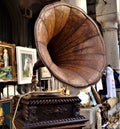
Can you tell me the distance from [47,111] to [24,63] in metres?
1.60

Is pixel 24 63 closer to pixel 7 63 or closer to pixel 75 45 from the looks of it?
pixel 7 63

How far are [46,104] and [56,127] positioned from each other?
0.57ft

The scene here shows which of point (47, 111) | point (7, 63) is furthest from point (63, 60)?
point (7, 63)

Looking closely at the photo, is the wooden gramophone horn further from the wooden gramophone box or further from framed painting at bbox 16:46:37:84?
framed painting at bbox 16:46:37:84

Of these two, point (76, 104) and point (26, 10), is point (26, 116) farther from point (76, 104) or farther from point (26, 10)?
point (26, 10)

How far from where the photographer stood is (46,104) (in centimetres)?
167

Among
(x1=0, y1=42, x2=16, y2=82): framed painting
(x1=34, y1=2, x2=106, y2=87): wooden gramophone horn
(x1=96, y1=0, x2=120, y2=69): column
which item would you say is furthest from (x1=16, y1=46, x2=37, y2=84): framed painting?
(x1=96, y1=0, x2=120, y2=69): column

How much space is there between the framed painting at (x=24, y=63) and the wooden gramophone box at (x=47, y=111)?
1.30m

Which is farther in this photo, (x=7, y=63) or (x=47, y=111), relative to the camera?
(x=7, y=63)

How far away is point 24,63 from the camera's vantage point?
10.5 ft

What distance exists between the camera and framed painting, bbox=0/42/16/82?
2.87 meters

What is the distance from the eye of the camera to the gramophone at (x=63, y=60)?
1.63m

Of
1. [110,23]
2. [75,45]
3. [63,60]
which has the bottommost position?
[63,60]

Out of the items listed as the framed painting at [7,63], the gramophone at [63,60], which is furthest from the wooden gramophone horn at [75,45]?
the framed painting at [7,63]
